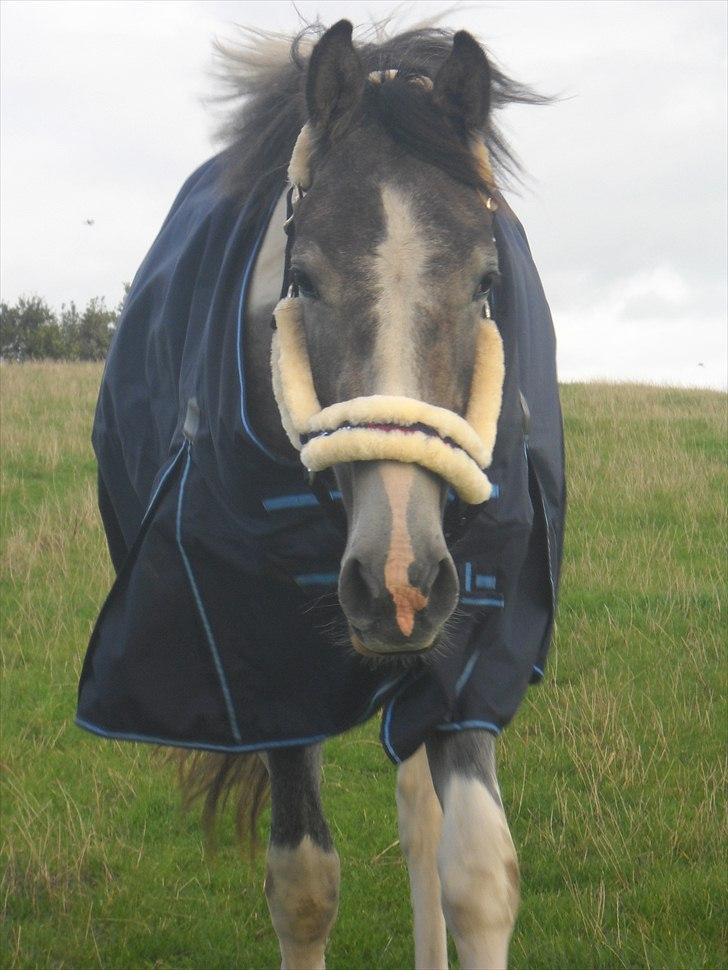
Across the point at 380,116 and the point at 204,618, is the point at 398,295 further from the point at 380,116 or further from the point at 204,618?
the point at 204,618

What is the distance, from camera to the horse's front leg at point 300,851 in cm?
334

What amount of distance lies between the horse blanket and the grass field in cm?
89

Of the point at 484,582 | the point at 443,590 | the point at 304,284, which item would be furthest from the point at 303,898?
the point at 304,284

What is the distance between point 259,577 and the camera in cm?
306

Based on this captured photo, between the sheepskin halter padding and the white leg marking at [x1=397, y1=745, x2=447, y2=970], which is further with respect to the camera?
the white leg marking at [x1=397, y1=745, x2=447, y2=970]

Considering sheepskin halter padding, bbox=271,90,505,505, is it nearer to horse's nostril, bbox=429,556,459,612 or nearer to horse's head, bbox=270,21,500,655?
horse's head, bbox=270,21,500,655

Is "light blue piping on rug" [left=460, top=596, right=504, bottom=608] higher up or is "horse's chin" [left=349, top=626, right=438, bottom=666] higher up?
"light blue piping on rug" [left=460, top=596, right=504, bottom=608]

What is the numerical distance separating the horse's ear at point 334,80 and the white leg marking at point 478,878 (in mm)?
1574

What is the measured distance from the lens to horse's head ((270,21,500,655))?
2.25 metres

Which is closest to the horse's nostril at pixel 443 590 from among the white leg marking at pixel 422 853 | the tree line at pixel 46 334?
the white leg marking at pixel 422 853

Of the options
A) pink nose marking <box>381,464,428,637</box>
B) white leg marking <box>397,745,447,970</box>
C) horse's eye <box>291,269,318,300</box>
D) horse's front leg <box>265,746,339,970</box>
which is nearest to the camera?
pink nose marking <box>381,464,428,637</box>

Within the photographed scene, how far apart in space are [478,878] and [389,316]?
1.27 metres

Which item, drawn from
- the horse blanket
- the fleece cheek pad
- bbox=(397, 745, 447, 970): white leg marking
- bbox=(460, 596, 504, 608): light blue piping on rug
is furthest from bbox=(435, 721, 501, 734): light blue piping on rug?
bbox=(397, 745, 447, 970): white leg marking

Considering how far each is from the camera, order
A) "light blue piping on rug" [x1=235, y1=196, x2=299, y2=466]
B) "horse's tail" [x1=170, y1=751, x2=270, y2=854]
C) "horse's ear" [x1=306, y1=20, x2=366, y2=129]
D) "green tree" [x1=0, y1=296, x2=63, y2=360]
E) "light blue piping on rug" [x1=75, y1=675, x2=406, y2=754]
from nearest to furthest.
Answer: "horse's ear" [x1=306, y1=20, x2=366, y2=129]
"light blue piping on rug" [x1=235, y1=196, x2=299, y2=466]
"light blue piping on rug" [x1=75, y1=675, x2=406, y2=754]
"horse's tail" [x1=170, y1=751, x2=270, y2=854]
"green tree" [x1=0, y1=296, x2=63, y2=360]
